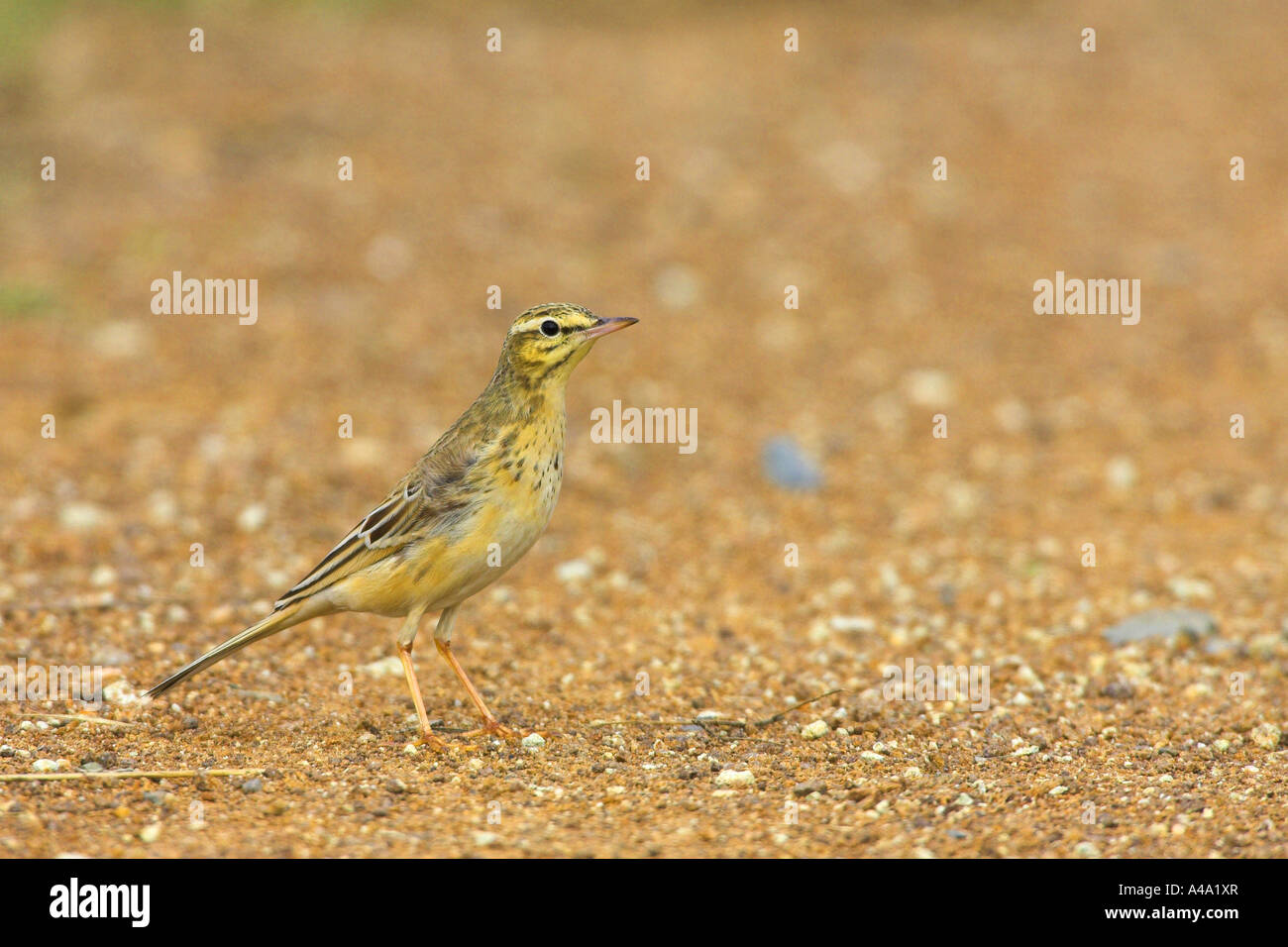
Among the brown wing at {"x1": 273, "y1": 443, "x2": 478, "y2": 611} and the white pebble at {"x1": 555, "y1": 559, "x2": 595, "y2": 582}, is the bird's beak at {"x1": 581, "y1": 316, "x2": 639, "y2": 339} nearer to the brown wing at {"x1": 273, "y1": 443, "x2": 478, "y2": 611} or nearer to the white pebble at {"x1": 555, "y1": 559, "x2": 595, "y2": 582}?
the brown wing at {"x1": 273, "y1": 443, "x2": 478, "y2": 611}

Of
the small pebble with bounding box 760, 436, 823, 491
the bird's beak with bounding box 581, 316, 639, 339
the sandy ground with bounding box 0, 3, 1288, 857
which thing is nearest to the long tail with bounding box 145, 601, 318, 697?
the sandy ground with bounding box 0, 3, 1288, 857

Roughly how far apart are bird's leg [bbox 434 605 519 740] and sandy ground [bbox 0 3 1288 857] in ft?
0.50

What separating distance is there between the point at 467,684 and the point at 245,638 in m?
1.02

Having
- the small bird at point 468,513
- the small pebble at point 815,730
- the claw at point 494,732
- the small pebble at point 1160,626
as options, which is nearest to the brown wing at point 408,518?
the small bird at point 468,513

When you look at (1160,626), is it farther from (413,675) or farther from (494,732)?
(413,675)

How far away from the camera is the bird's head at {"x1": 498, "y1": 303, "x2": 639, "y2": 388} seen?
6809mm

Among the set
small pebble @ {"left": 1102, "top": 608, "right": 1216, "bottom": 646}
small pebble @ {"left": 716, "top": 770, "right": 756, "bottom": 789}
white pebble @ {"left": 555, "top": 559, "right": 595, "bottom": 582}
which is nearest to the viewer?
small pebble @ {"left": 716, "top": 770, "right": 756, "bottom": 789}

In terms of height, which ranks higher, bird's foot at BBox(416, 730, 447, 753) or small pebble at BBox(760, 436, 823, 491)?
small pebble at BBox(760, 436, 823, 491)

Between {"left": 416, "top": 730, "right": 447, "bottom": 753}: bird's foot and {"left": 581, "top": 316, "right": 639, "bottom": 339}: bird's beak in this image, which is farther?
{"left": 581, "top": 316, "right": 639, "bottom": 339}: bird's beak

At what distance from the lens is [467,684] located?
22.6 feet

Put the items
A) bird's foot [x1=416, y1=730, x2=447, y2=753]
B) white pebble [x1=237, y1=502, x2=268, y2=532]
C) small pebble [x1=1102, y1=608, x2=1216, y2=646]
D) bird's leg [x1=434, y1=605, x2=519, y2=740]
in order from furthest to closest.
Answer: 1. white pebble [x1=237, y1=502, x2=268, y2=532]
2. small pebble [x1=1102, y1=608, x2=1216, y2=646]
3. bird's leg [x1=434, y1=605, x2=519, y2=740]
4. bird's foot [x1=416, y1=730, x2=447, y2=753]

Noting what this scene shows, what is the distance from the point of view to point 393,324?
12164mm

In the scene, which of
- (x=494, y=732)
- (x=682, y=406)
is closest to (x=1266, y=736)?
(x=494, y=732)

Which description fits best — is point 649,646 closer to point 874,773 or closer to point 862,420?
point 874,773
